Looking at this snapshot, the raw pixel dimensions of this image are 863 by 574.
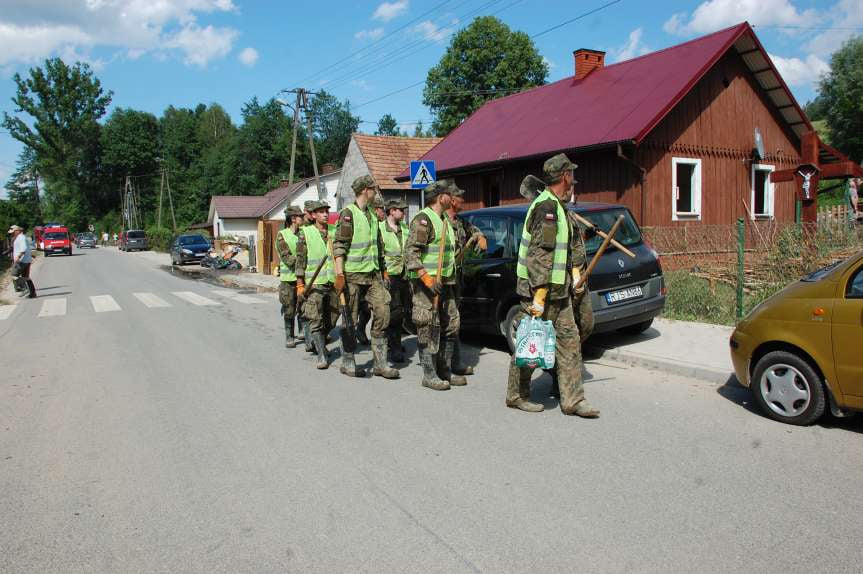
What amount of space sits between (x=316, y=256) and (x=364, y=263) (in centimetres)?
103

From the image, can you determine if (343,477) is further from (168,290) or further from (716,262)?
(168,290)

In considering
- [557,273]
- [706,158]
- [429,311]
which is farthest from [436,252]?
[706,158]

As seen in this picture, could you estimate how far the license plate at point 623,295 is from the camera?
7422 mm

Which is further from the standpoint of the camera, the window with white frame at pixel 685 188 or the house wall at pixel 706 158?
the window with white frame at pixel 685 188

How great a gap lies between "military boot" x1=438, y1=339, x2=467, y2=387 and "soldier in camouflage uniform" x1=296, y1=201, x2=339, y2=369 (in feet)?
5.14

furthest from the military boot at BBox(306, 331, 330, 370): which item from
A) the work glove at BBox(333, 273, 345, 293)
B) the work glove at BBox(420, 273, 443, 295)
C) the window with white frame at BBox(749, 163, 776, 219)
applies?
the window with white frame at BBox(749, 163, 776, 219)

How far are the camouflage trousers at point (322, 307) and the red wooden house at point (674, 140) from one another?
32.4ft

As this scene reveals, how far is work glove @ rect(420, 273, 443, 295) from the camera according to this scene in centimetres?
613

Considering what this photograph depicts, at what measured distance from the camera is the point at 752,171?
18.8m

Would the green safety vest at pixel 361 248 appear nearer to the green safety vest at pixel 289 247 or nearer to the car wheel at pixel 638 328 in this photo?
the green safety vest at pixel 289 247

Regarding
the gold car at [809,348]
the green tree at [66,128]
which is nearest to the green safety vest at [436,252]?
the gold car at [809,348]

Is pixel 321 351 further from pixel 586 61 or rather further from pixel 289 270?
pixel 586 61

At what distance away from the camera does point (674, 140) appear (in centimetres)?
1681

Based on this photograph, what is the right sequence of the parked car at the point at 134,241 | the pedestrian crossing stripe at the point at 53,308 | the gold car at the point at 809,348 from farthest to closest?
the parked car at the point at 134,241
the pedestrian crossing stripe at the point at 53,308
the gold car at the point at 809,348
